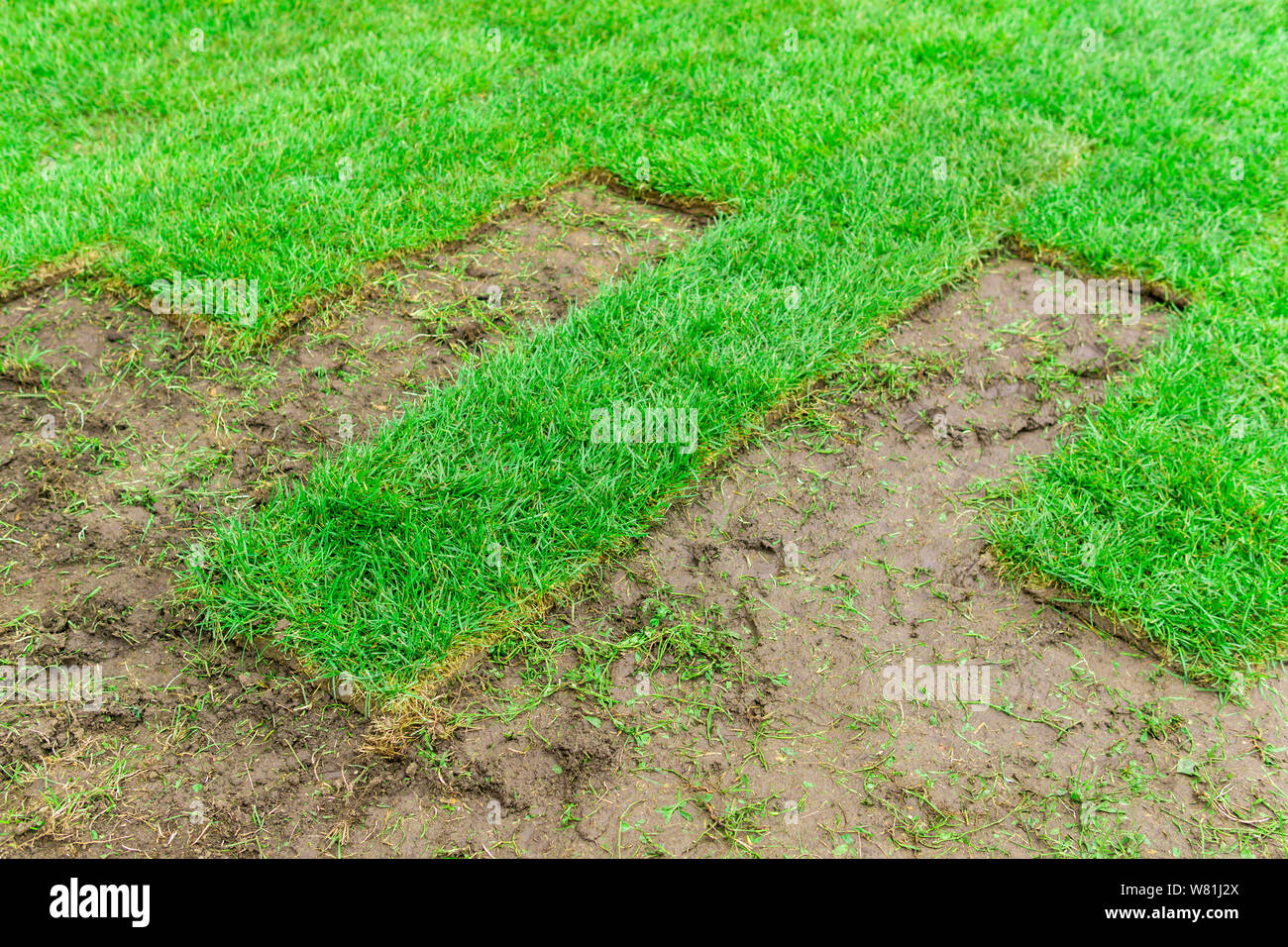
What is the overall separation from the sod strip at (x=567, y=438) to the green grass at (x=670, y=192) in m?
0.01

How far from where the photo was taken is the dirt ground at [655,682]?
7.36ft

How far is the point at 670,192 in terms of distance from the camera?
4379mm

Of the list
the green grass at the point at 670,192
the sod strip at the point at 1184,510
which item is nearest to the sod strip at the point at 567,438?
the green grass at the point at 670,192

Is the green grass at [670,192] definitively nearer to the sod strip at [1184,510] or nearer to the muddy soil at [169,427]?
the sod strip at [1184,510]

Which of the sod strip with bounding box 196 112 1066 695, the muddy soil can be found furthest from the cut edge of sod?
the muddy soil

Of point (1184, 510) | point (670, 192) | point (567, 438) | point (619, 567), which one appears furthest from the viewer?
point (670, 192)

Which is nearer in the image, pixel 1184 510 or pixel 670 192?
pixel 1184 510

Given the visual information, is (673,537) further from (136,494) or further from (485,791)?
(136,494)

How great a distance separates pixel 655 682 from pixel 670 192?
2.69 metres

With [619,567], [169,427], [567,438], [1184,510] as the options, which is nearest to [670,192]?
[567,438]

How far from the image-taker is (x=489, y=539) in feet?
9.09

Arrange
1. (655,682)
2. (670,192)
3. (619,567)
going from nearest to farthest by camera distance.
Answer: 1. (655,682)
2. (619,567)
3. (670,192)

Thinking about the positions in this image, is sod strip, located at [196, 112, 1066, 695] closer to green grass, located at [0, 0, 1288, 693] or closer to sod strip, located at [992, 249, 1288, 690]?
green grass, located at [0, 0, 1288, 693]

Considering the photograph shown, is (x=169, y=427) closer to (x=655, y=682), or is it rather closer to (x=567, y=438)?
(x=567, y=438)
